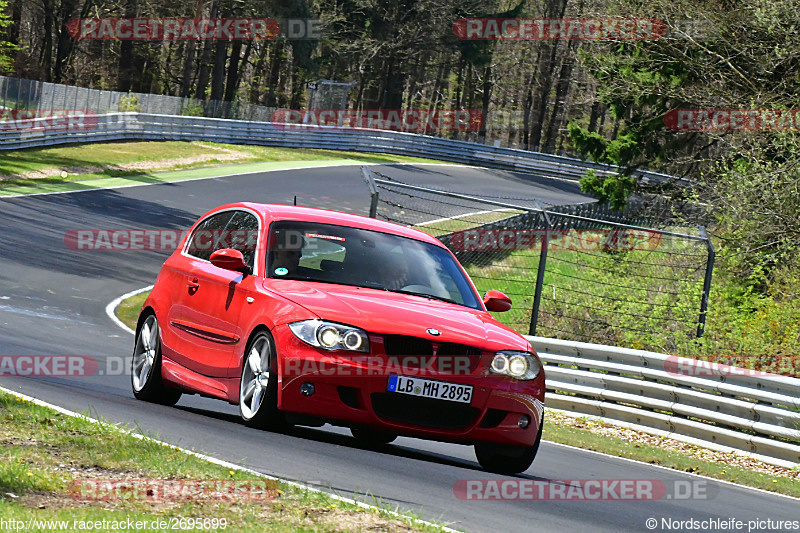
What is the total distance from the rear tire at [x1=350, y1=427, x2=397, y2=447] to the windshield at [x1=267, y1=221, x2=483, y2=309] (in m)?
1.04

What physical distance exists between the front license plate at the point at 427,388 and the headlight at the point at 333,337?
0.92 feet

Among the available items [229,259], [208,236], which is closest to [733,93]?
[208,236]

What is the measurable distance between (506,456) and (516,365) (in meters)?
0.74

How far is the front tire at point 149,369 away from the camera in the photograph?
9672 millimetres

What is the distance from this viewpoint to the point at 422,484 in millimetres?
7238

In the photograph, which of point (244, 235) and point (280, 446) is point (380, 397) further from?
point (244, 235)

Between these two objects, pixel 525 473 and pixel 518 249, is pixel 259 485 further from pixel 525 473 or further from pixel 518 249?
pixel 518 249

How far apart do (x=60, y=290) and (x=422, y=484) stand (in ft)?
47.5

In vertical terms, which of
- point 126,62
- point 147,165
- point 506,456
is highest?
point 126,62

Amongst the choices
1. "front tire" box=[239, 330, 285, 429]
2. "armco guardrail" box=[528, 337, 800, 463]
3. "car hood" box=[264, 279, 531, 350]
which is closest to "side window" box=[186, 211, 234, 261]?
"car hood" box=[264, 279, 531, 350]

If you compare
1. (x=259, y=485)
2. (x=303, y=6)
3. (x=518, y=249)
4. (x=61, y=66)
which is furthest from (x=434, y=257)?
(x=61, y=66)

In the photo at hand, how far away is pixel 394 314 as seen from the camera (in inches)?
307

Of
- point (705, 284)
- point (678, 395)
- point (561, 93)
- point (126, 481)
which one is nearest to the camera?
point (126, 481)

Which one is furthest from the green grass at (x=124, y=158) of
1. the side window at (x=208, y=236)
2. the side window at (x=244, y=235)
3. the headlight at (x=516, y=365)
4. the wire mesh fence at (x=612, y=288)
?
the headlight at (x=516, y=365)
